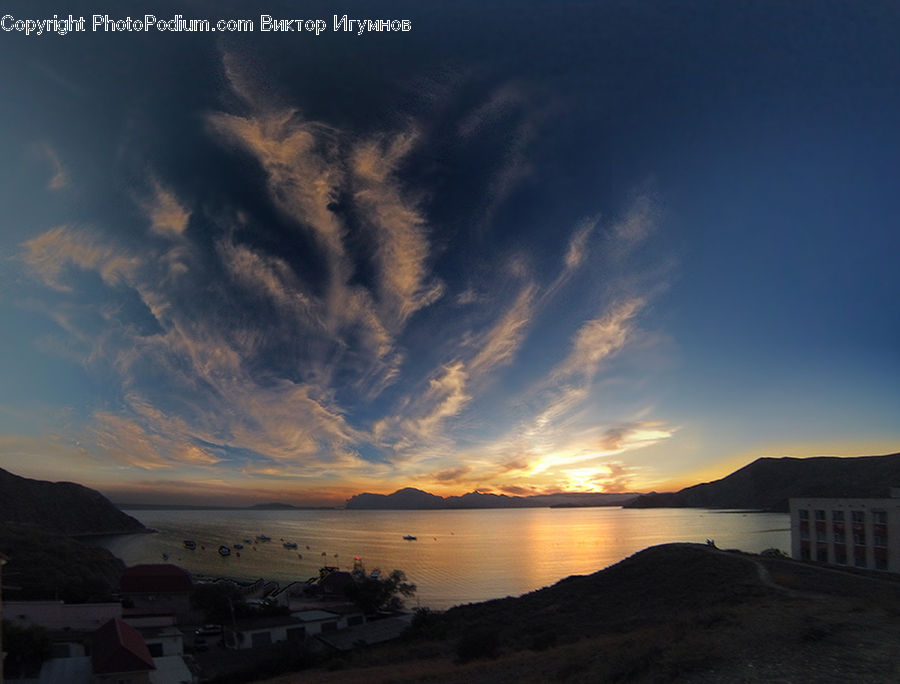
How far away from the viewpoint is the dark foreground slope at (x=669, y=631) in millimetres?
16094

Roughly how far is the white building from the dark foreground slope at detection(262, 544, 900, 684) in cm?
1471

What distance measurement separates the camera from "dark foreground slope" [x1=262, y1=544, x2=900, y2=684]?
16094 millimetres

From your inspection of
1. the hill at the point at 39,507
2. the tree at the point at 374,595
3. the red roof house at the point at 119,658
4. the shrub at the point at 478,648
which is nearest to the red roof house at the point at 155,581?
the tree at the point at 374,595

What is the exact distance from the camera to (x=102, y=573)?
7238cm

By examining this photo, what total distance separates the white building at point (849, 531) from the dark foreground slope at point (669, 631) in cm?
1471

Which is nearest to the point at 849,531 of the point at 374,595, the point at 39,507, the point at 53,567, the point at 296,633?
the point at 374,595

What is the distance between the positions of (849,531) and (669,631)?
43.8m

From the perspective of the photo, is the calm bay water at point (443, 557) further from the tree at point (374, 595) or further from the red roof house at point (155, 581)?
the red roof house at point (155, 581)

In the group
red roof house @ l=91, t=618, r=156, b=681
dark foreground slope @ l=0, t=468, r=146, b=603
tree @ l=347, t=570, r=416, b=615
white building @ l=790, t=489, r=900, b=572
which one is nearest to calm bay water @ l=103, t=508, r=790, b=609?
tree @ l=347, t=570, r=416, b=615

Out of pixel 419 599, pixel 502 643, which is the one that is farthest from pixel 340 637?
pixel 419 599

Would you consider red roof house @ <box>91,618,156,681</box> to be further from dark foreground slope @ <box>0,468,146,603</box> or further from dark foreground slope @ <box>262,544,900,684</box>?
dark foreground slope @ <box>0,468,146,603</box>

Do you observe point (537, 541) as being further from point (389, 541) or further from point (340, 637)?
point (340, 637)

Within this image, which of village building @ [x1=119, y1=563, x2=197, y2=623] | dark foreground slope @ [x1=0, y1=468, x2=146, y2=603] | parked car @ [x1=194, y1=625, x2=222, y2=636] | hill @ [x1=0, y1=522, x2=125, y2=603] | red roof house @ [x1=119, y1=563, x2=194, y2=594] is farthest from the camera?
red roof house @ [x1=119, y1=563, x2=194, y2=594]

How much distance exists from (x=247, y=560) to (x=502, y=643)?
110 meters
